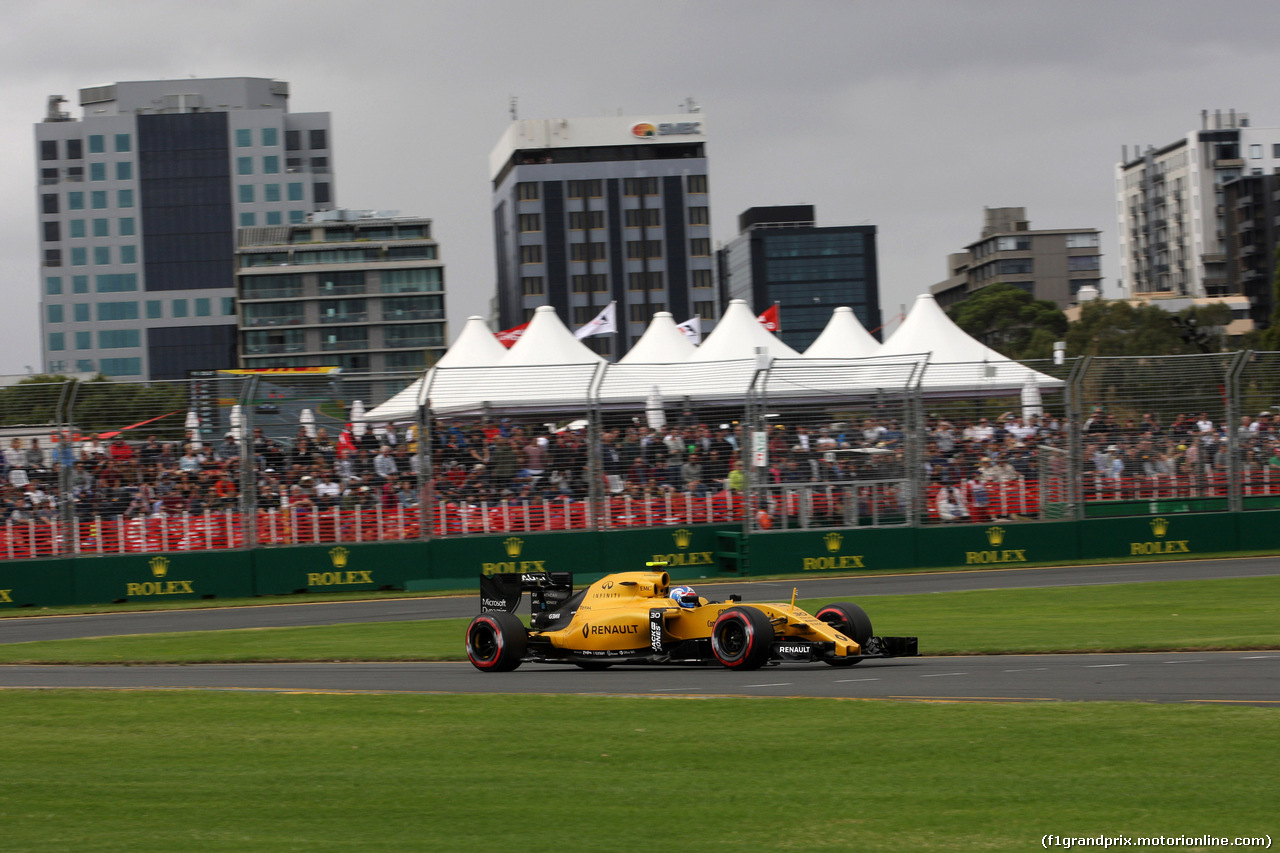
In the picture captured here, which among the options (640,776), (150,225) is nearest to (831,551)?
(640,776)

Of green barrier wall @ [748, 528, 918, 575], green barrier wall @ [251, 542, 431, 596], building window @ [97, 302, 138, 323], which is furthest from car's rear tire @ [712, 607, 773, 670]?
building window @ [97, 302, 138, 323]

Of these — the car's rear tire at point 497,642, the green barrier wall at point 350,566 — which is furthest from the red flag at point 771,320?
the car's rear tire at point 497,642

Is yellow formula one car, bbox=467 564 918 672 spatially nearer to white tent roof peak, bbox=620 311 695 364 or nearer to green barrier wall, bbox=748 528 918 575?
green barrier wall, bbox=748 528 918 575

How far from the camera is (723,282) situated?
569ft

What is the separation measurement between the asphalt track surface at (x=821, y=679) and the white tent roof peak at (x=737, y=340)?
2529cm

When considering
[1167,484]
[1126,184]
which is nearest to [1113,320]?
[1167,484]

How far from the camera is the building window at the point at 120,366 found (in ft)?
392

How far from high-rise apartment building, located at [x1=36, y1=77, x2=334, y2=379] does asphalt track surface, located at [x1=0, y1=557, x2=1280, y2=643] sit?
104 metres

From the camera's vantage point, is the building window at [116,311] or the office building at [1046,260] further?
the office building at [1046,260]

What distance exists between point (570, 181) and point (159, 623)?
4463 inches

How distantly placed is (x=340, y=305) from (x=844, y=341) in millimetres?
80469

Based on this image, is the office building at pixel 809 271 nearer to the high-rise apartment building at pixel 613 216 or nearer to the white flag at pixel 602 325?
the high-rise apartment building at pixel 613 216

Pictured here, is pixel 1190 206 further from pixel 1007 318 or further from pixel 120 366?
pixel 120 366

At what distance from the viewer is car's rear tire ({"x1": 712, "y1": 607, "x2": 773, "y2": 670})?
11594 millimetres
